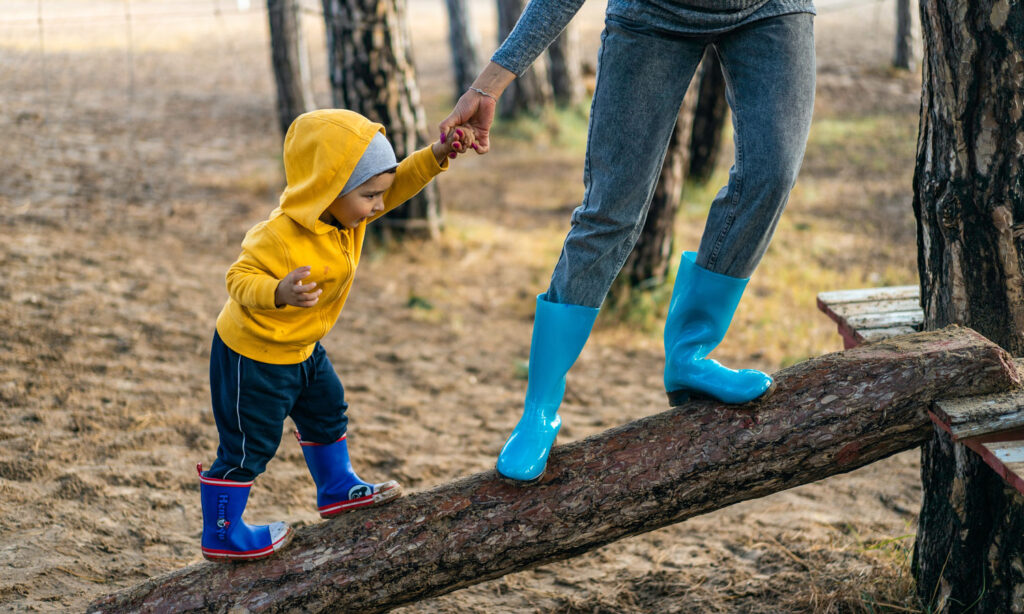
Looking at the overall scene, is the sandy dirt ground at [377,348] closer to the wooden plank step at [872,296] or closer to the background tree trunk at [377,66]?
the wooden plank step at [872,296]

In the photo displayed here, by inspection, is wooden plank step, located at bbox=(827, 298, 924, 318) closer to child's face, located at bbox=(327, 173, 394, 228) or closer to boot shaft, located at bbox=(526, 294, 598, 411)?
boot shaft, located at bbox=(526, 294, 598, 411)

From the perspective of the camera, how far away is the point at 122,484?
3385 millimetres

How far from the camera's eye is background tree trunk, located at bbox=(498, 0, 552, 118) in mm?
10195

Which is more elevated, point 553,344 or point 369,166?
point 369,166

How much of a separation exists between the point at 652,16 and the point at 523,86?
8260 millimetres

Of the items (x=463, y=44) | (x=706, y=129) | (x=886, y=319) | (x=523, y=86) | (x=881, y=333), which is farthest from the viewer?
(x=463, y=44)

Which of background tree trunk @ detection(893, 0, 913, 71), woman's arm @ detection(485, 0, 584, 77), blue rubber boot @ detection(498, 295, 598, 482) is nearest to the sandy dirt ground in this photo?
blue rubber boot @ detection(498, 295, 598, 482)

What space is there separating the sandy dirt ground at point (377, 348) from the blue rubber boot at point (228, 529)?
2.01 feet

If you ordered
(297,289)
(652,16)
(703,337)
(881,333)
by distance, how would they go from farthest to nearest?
1. (881,333)
2. (703,337)
3. (652,16)
4. (297,289)

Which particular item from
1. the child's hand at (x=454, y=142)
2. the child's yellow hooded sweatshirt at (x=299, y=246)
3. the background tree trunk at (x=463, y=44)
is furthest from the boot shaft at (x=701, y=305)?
the background tree trunk at (x=463, y=44)

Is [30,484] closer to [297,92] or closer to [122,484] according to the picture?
[122,484]

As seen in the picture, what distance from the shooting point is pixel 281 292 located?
2068 millimetres

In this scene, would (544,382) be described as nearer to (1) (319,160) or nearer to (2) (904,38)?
(1) (319,160)

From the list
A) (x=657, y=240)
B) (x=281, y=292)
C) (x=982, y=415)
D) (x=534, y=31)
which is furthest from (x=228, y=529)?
(x=657, y=240)
